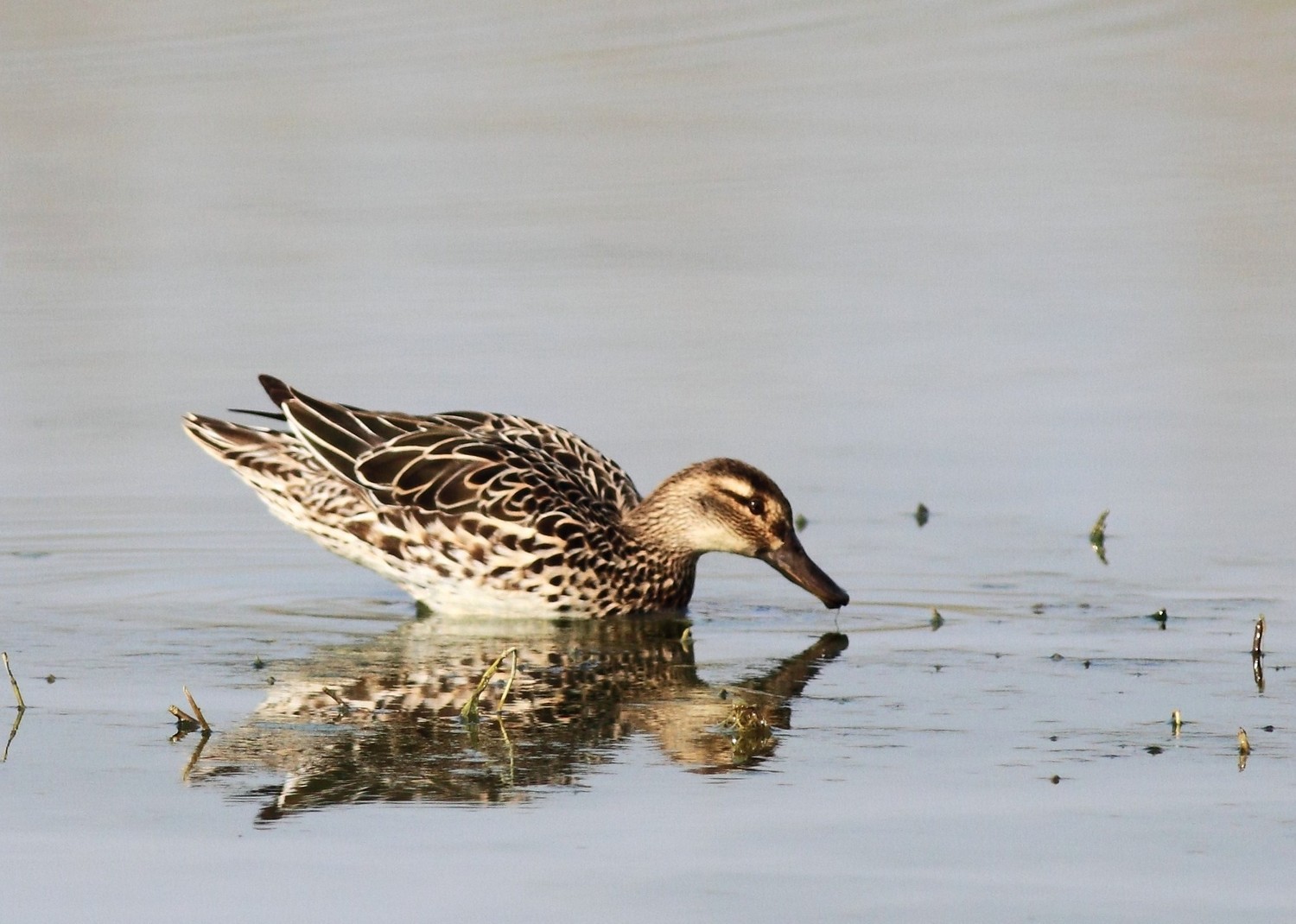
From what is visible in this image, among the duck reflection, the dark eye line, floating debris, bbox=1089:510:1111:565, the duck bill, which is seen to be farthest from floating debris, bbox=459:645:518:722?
floating debris, bbox=1089:510:1111:565

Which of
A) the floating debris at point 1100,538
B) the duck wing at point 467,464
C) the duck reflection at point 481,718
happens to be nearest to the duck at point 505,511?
the duck wing at point 467,464

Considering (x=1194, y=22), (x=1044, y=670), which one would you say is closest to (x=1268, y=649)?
(x=1044, y=670)

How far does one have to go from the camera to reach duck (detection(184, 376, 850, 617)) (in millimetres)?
8828

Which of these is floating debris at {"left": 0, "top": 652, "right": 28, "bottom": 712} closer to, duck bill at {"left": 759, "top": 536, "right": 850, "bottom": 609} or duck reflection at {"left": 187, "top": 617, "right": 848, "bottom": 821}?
duck reflection at {"left": 187, "top": 617, "right": 848, "bottom": 821}

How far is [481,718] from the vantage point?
6941 millimetres

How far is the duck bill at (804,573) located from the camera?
8.37 m

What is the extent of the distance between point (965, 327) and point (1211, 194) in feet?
11.7

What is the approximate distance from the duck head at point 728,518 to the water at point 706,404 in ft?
0.69

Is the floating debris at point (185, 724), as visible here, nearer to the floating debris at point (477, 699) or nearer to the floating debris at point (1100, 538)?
the floating debris at point (477, 699)

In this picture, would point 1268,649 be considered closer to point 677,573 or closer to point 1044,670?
point 1044,670

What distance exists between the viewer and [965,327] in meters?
12.4

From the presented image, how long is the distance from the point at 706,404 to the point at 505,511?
2391mm

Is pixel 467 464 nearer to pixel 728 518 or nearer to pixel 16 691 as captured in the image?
pixel 728 518

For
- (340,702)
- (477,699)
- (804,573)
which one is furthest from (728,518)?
(340,702)
